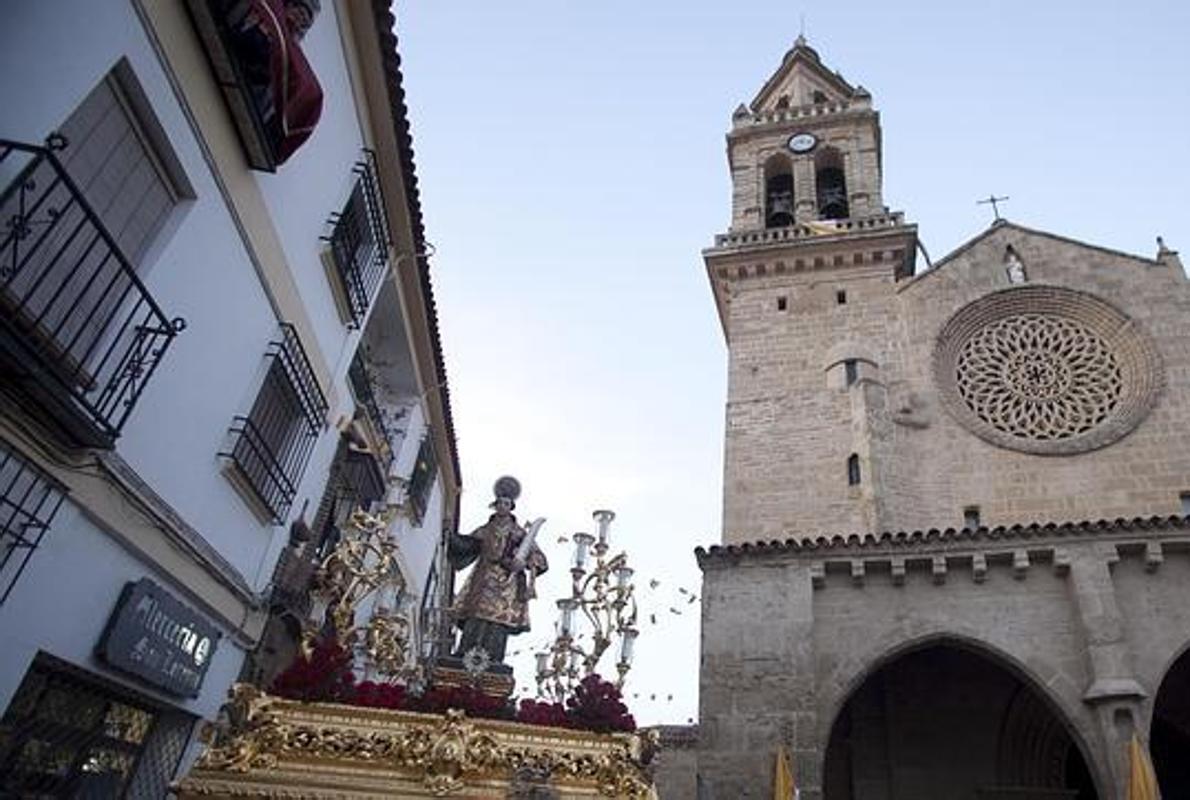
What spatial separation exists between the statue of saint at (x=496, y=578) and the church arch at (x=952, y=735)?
595 cm

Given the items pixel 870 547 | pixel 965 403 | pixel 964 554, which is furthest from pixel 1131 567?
pixel 965 403

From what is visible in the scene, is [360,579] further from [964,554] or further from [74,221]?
[964,554]

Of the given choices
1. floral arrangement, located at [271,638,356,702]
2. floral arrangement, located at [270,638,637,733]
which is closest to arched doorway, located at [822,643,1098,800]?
floral arrangement, located at [270,638,637,733]

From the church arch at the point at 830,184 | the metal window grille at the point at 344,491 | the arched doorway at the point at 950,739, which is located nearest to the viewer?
the metal window grille at the point at 344,491

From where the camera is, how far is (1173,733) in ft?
40.5

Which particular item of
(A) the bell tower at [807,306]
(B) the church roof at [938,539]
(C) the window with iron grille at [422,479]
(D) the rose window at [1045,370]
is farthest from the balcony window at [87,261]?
(D) the rose window at [1045,370]

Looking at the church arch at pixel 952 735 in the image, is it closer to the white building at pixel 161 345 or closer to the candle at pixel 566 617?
the candle at pixel 566 617

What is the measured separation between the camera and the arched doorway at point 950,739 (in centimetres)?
1162

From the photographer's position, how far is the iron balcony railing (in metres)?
3.94

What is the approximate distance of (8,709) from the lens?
469cm

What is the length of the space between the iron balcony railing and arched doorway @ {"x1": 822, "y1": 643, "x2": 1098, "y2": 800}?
34.3 feet

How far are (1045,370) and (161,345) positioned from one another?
16.7 metres

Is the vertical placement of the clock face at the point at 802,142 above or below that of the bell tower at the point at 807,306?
above

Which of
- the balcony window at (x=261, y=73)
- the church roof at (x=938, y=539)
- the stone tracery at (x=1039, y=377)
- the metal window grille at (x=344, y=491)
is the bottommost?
the metal window grille at (x=344, y=491)
